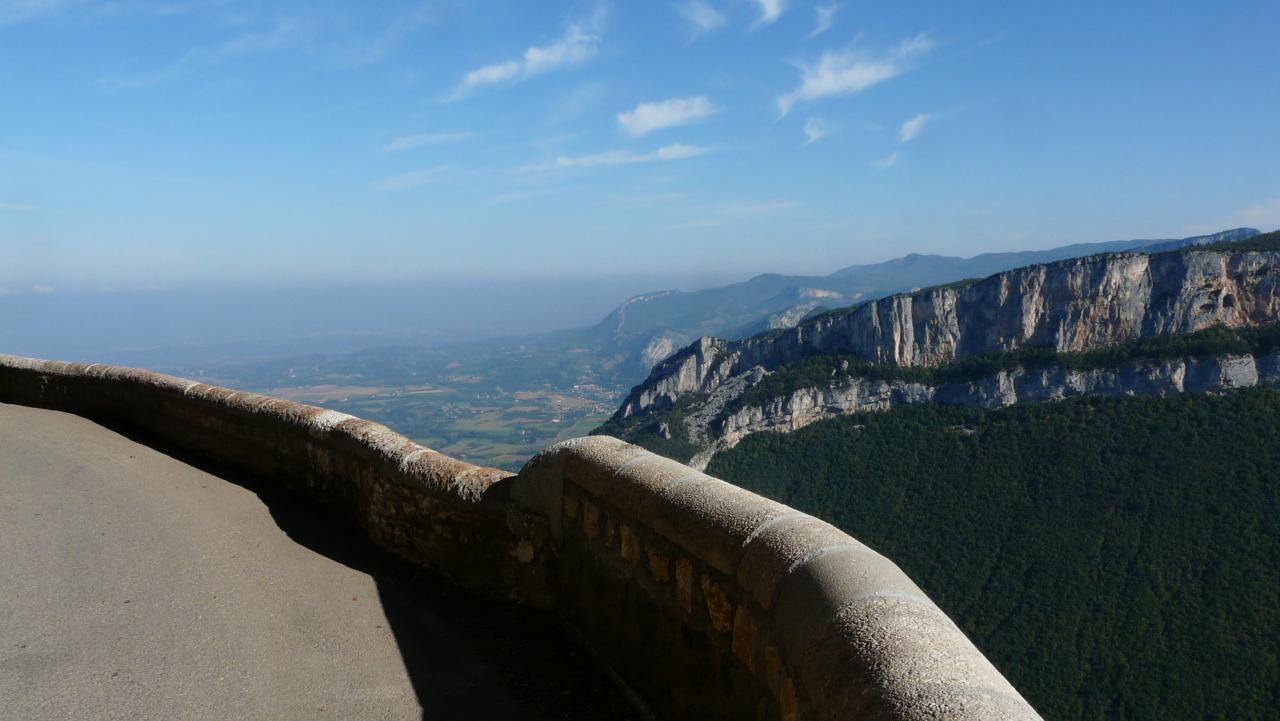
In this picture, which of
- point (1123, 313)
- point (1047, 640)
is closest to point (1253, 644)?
point (1047, 640)

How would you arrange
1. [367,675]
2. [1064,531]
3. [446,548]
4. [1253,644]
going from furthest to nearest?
[1064,531] → [1253,644] → [446,548] → [367,675]

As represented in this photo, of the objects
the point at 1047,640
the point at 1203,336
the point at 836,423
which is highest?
Result: the point at 1203,336

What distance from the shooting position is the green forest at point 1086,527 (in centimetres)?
5325

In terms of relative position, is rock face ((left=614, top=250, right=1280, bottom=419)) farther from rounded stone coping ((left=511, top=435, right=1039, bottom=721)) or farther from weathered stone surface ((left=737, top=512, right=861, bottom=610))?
weathered stone surface ((left=737, top=512, right=861, bottom=610))

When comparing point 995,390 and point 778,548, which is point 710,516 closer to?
point 778,548

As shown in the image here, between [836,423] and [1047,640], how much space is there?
43.0 metres

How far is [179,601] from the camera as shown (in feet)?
14.9

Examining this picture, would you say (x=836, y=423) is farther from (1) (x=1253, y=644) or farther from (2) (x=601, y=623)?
(2) (x=601, y=623)

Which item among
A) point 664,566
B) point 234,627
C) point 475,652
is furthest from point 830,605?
point 234,627

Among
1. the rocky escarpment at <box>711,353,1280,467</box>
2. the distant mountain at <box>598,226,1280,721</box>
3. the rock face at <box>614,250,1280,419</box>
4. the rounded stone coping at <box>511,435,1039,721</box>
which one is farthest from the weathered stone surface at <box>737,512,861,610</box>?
the rock face at <box>614,250,1280,419</box>

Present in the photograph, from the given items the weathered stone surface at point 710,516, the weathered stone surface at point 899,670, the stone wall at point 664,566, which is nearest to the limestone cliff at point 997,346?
the stone wall at point 664,566

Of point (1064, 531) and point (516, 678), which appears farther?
point (1064, 531)

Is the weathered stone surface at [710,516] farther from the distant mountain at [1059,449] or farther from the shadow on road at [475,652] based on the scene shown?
the distant mountain at [1059,449]

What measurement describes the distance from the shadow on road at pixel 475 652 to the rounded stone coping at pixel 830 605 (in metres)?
0.97
